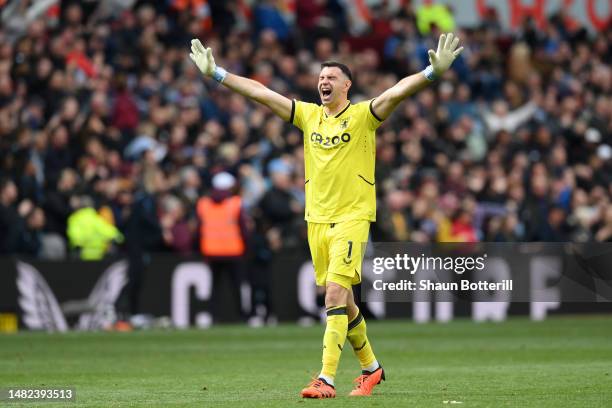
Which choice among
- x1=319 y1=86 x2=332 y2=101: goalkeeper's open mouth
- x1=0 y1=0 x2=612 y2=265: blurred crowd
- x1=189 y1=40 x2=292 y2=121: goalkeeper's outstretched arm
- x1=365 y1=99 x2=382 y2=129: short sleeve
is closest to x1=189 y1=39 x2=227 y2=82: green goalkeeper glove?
x1=189 y1=40 x2=292 y2=121: goalkeeper's outstretched arm

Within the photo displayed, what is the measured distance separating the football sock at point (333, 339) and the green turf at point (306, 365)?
239mm

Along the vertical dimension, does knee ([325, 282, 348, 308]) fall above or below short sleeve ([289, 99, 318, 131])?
below

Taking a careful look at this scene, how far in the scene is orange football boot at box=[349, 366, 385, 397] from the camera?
1084 cm

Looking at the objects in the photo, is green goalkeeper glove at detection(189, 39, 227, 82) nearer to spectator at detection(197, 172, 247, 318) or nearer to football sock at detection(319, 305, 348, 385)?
football sock at detection(319, 305, 348, 385)

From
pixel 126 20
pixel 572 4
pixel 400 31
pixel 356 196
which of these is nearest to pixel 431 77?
pixel 356 196

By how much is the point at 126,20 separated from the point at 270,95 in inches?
534

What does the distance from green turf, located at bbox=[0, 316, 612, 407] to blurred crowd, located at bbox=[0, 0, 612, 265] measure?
2211mm

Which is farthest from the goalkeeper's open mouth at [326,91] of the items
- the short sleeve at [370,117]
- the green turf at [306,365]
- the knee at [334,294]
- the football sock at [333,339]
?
the green turf at [306,365]

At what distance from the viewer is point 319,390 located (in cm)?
1037

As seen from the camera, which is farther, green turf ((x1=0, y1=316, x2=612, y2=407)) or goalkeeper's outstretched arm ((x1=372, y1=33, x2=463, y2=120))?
green turf ((x1=0, y1=316, x2=612, y2=407))

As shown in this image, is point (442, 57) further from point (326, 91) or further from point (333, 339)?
point (333, 339)

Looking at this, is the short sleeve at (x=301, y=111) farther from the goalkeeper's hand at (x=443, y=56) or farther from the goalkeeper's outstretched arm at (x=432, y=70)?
Result: the goalkeeper's hand at (x=443, y=56)

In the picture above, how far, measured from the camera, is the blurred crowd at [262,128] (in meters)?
21.3

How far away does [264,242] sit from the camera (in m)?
22.1
